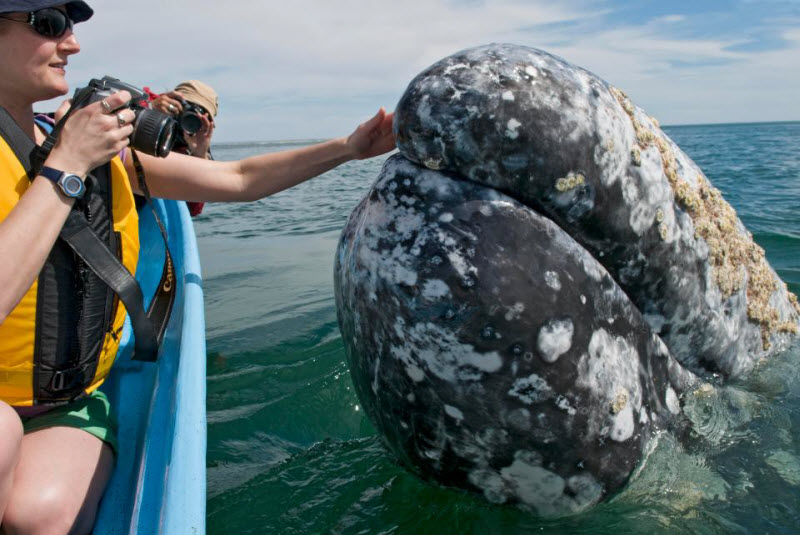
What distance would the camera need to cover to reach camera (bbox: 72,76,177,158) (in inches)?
105

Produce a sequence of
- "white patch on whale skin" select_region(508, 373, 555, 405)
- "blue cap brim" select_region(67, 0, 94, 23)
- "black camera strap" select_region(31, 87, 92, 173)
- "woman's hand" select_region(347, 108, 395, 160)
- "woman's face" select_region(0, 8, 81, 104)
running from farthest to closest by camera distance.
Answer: "woman's hand" select_region(347, 108, 395, 160), "blue cap brim" select_region(67, 0, 94, 23), "black camera strap" select_region(31, 87, 92, 173), "woman's face" select_region(0, 8, 81, 104), "white patch on whale skin" select_region(508, 373, 555, 405)

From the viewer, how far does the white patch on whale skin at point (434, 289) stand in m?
2.05

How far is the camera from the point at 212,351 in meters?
5.13

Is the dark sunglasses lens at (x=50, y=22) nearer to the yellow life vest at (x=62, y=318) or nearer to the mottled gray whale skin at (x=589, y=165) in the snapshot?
the yellow life vest at (x=62, y=318)

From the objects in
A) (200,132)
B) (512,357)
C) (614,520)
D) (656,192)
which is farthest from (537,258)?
(200,132)

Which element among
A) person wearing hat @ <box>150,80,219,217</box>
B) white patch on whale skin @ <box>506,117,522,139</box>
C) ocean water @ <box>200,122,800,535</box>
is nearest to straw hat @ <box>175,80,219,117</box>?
person wearing hat @ <box>150,80,219,217</box>

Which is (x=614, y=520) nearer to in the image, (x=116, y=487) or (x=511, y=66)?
(x=511, y=66)

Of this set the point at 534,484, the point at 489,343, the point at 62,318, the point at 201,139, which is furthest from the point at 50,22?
the point at 201,139

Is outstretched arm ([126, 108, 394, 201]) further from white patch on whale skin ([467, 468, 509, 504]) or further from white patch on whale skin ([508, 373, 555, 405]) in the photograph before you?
white patch on whale skin ([467, 468, 509, 504])

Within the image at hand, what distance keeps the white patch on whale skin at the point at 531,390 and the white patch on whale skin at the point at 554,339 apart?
8 cm

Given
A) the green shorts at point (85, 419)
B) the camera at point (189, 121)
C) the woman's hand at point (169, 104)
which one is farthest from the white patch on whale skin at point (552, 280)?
the woman's hand at point (169, 104)

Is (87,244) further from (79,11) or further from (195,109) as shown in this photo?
(195,109)

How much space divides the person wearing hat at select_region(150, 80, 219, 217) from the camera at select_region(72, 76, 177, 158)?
8.49 ft

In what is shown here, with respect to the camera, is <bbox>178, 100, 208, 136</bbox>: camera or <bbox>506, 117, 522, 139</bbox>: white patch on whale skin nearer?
<bbox>506, 117, 522, 139</bbox>: white patch on whale skin
